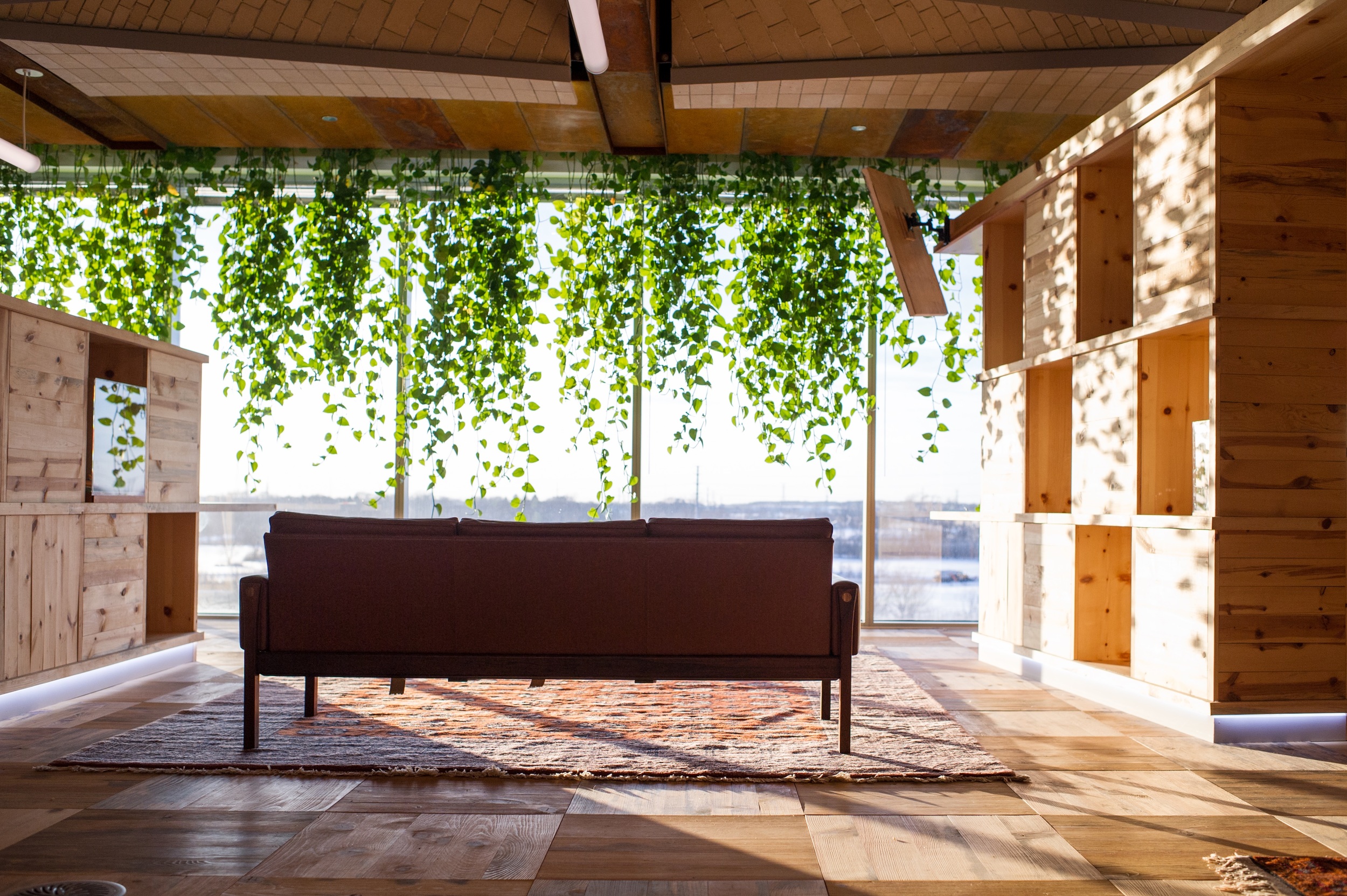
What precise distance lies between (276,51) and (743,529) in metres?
3.15

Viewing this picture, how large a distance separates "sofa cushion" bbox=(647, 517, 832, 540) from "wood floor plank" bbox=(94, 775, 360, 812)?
1.17m

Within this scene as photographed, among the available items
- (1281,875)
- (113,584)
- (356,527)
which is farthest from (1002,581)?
(113,584)

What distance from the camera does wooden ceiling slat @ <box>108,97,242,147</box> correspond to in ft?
16.5

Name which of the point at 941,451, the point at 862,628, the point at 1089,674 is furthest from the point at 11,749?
the point at 941,451

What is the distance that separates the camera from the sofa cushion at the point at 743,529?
2.96 m

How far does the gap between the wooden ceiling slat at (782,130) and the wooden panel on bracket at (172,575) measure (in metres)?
3.56

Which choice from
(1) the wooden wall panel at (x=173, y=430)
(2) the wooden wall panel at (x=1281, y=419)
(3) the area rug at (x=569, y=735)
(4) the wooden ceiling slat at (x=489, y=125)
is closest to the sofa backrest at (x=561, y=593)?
(3) the area rug at (x=569, y=735)

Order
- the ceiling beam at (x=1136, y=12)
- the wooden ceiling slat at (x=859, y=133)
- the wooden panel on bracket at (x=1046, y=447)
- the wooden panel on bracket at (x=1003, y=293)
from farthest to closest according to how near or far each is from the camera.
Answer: the wooden ceiling slat at (x=859, y=133)
the wooden panel on bracket at (x=1003, y=293)
the wooden panel on bracket at (x=1046, y=447)
the ceiling beam at (x=1136, y=12)

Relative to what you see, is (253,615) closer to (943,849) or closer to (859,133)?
(943,849)

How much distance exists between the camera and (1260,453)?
10.3ft

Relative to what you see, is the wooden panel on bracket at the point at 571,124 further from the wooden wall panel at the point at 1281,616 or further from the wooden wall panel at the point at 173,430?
the wooden wall panel at the point at 1281,616

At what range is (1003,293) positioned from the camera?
486 cm

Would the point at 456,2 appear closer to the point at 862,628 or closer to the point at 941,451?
the point at 941,451

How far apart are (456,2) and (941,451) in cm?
381
